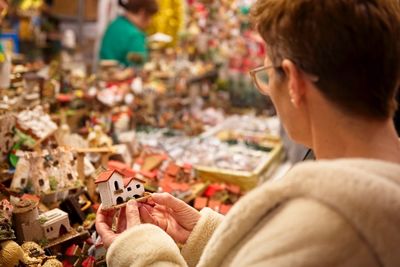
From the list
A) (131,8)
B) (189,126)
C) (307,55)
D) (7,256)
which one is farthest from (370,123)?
(131,8)

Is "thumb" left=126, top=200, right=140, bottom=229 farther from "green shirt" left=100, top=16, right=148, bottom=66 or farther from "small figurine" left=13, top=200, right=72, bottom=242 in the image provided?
"green shirt" left=100, top=16, right=148, bottom=66

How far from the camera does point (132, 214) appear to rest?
1.11 meters

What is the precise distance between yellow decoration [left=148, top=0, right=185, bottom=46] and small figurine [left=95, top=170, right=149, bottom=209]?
10.9 ft

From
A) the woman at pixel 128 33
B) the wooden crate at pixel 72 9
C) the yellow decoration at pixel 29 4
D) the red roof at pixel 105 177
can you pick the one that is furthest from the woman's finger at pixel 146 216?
the wooden crate at pixel 72 9

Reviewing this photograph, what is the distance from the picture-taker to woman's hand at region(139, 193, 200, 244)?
1192 millimetres

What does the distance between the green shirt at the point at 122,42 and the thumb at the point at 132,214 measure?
2.57 meters

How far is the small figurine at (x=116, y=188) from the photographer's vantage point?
3.83 feet

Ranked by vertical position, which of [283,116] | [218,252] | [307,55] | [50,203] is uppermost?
[307,55]

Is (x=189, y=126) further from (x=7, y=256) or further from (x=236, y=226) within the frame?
(x=236, y=226)

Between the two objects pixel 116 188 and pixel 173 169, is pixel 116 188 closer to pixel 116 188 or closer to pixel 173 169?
pixel 116 188

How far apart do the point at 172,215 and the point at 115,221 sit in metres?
0.15

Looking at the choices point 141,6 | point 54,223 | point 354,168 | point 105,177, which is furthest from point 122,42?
point 354,168

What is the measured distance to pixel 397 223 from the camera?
728 mm

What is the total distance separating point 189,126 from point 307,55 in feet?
7.52
